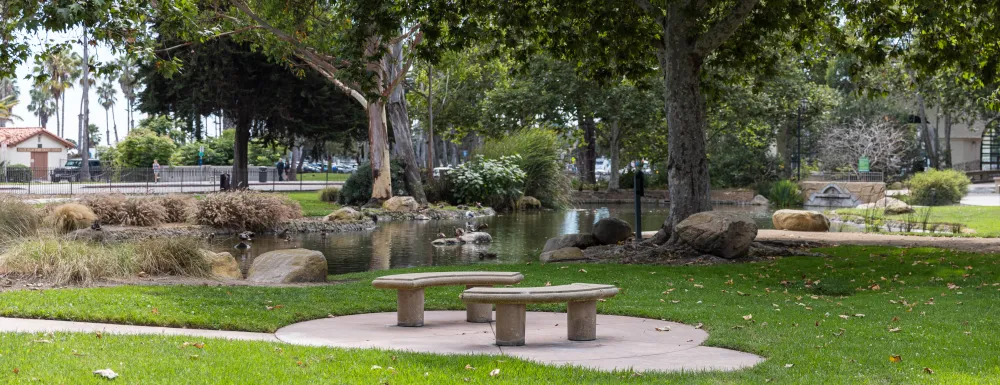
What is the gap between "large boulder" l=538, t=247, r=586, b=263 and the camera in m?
17.6

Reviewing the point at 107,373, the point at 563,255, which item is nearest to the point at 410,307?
the point at 107,373

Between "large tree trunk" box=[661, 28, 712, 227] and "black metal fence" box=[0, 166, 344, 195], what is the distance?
25.1m

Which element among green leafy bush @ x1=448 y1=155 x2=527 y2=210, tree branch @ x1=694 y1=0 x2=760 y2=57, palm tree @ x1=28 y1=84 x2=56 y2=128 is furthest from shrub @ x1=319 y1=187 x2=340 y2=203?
palm tree @ x1=28 y1=84 x2=56 y2=128

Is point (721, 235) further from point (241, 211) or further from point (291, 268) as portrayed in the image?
point (241, 211)

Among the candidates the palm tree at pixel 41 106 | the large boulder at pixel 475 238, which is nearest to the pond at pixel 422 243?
the large boulder at pixel 475 238

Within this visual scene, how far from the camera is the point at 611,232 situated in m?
20.3

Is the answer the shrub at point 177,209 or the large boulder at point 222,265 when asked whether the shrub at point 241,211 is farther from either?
the large boulder at point 222,265

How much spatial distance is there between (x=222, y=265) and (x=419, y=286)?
746 centimetres

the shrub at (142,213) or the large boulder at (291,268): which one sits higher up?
the shrub at (142,213)

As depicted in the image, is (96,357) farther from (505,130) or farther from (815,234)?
(505,130)

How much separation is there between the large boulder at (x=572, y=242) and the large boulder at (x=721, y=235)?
325 centimetres

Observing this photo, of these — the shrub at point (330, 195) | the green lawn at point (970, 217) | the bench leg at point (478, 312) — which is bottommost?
the bench leg at point (478, 312)

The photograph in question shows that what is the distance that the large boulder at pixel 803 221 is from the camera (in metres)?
25.6

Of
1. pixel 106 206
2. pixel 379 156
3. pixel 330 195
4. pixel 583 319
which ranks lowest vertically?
pixel 583 319
